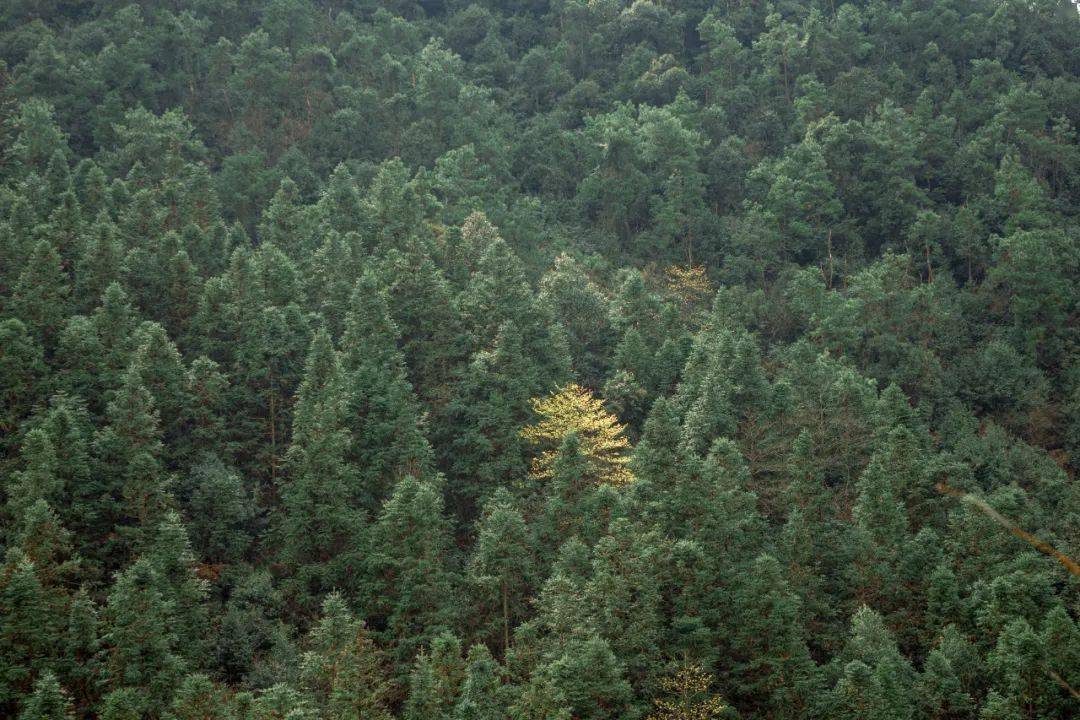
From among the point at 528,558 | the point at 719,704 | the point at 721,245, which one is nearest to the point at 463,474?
the point at 528,558

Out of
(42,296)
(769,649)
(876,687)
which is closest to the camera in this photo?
(876,687)

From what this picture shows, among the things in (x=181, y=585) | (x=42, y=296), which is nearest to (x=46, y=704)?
(x=181, y=585)

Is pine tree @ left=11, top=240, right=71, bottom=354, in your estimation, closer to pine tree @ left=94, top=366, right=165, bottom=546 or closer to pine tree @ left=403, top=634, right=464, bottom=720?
pine tree @ left=94, top=366, right=165, bottom=546

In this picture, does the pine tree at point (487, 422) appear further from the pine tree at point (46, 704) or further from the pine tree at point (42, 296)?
the pine tree at point (46, 704)

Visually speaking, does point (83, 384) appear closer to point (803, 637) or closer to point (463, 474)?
point (463, 474)

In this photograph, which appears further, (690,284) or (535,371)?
(690,284)

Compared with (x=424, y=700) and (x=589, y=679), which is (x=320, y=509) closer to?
(x=424, y=700)

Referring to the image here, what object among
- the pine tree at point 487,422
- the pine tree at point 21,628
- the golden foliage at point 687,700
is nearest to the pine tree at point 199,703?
the pine tree at point 21,628
